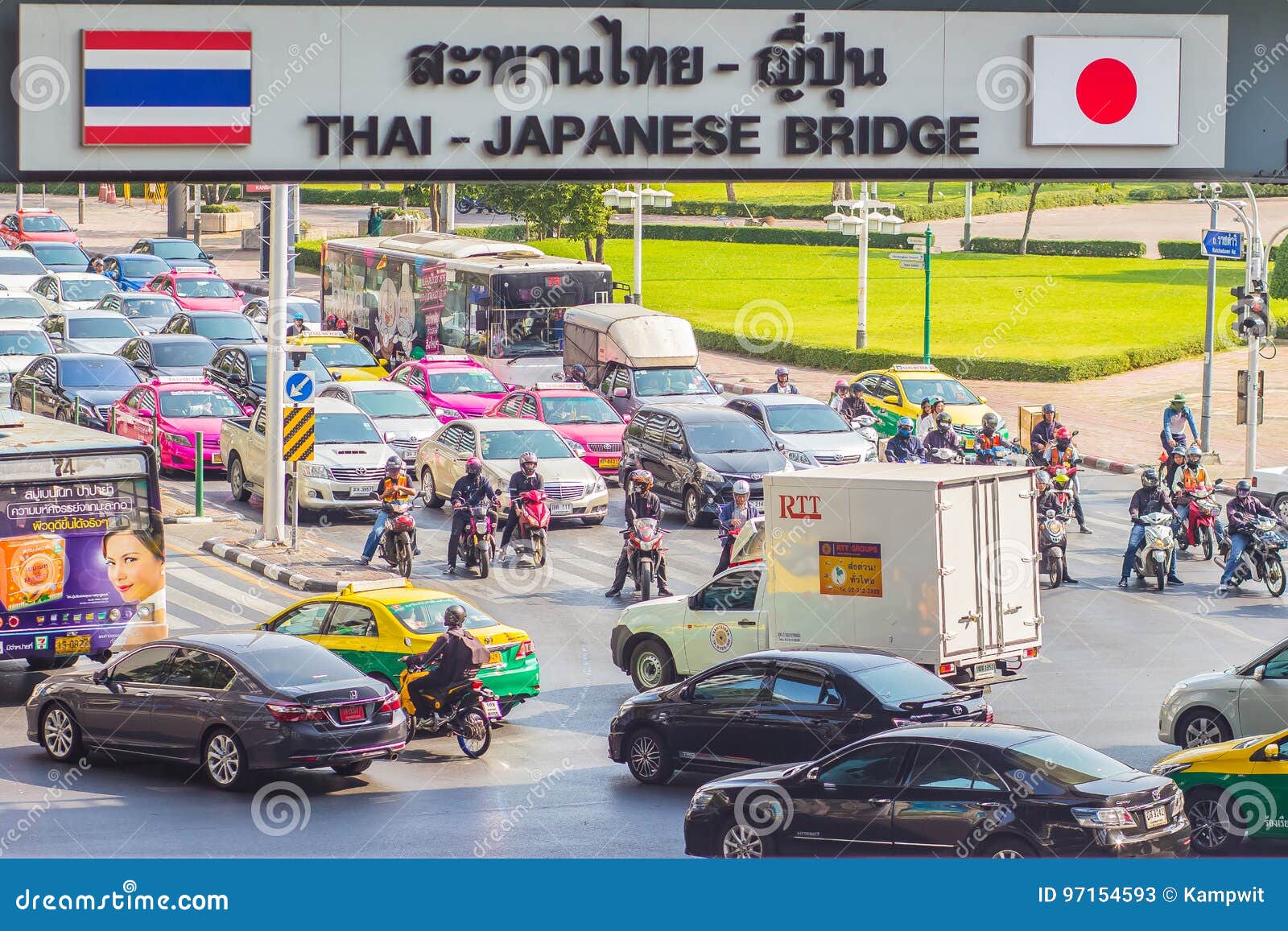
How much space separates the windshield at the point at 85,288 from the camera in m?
48.7

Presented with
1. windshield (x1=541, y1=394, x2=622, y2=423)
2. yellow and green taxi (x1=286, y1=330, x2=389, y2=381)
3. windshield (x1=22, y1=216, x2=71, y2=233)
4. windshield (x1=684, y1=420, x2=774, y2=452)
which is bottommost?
windshield (x1=684, y1=420, x2=774, y2=452)

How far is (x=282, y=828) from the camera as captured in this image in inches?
602

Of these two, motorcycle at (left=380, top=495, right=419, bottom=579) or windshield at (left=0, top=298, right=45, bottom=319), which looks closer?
motorcycle at (left=380, top=495, right=419, bottom=579)

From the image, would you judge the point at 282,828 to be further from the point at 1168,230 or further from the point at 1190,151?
the point at 1168,230

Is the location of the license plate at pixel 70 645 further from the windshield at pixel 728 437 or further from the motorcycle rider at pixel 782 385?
the motorcycle rider at pixel 782 385

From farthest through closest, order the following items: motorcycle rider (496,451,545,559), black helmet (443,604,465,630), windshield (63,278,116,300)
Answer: windshield (63,278,116,300) < motorcycle rider (496,451,545,559) < black helmet (443,604,465,630)

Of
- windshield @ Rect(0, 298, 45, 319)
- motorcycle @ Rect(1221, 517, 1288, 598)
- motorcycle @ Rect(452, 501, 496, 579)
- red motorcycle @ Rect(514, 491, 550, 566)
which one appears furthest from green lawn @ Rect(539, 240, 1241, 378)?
motorcycle @ Rect(452, 501, 496, 579)

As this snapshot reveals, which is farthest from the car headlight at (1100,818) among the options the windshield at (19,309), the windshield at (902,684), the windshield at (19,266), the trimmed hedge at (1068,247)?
the trimmed hedge at (1068,247)

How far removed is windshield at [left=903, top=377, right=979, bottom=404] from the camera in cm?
3581

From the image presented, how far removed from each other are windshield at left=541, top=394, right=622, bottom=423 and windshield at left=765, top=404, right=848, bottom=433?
2.96 meters

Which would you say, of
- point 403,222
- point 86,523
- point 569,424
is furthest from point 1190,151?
point 403,222

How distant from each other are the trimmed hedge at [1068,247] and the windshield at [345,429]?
51778mm

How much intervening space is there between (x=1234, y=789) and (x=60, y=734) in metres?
10.4

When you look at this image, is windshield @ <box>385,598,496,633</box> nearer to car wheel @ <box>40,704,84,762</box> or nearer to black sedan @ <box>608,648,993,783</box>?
black sedan @ <box>608,648,993,783</box>
